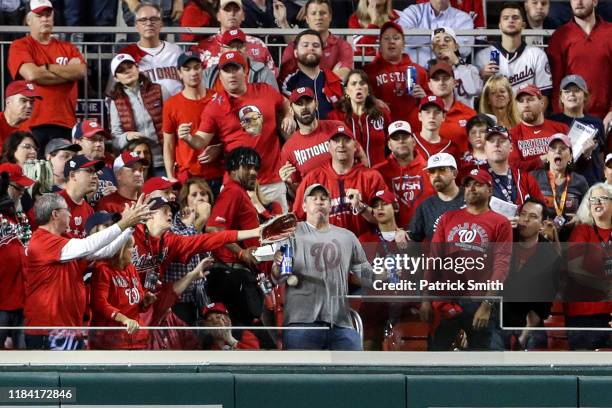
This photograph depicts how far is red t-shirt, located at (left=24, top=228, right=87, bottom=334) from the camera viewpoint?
9.38 m

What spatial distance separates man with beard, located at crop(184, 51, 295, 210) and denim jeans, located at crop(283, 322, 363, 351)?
2.96 m

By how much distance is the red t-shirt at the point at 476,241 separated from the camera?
29.1ft

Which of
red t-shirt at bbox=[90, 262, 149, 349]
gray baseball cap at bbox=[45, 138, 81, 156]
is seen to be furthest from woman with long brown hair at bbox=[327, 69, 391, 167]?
red t-shirt at bbox=[90, 262, 149, 349]

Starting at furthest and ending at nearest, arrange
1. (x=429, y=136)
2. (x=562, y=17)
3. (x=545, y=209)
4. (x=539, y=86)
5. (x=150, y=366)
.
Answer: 1. (x=562, y=17)
2. (x=539, y=86)
3. (x=429, y=136)
4. (x=545, y=209)
5. (x=150, y=366)

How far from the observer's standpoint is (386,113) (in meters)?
12.0

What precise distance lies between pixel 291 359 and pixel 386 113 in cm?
358

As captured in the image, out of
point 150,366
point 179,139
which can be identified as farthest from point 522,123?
point 150,366

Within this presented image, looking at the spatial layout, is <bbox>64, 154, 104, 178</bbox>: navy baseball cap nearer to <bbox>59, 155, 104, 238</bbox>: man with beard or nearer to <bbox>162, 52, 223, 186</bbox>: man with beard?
<bbox>59, 155, 104, 238</bbox>: man with beard

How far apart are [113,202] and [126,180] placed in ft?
0.78

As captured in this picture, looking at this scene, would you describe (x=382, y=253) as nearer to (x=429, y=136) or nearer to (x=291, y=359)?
(x=291, y=359)

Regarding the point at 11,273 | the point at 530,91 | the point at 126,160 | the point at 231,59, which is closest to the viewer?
the point at 11,273

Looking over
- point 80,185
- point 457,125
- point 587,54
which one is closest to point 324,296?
point 80,185

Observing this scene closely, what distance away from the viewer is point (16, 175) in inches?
412

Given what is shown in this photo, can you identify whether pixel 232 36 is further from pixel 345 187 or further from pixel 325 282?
pixel 325 282
